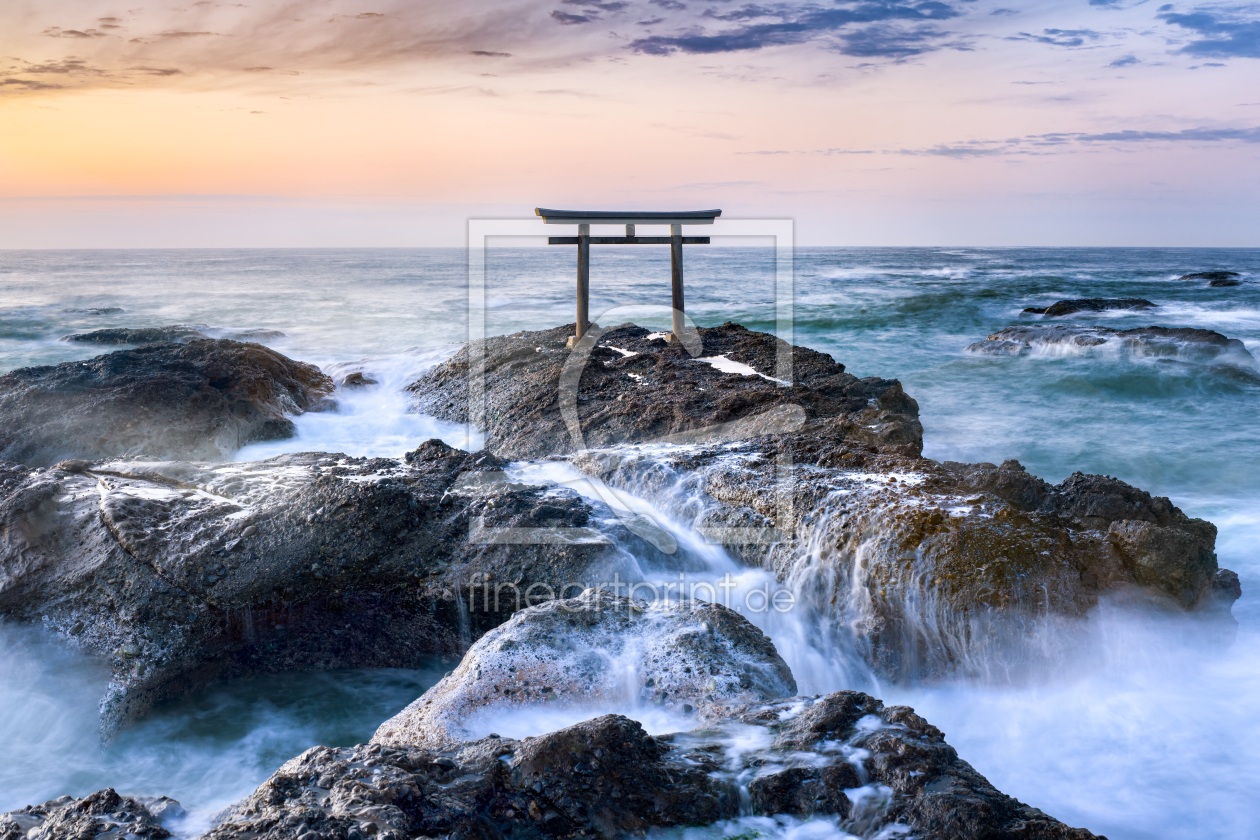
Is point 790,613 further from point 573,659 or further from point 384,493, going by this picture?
point 384,493

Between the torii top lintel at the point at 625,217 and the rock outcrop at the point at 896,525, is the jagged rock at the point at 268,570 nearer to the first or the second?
the rock outcrop at the point at 896,525

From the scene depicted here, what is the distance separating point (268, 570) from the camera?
14.7 feet

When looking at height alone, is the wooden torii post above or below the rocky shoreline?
above

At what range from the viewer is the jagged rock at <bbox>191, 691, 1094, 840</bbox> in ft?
7.49

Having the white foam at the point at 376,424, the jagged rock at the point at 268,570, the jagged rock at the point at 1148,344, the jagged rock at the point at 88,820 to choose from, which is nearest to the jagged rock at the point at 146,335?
the white foam at the point at 376,424

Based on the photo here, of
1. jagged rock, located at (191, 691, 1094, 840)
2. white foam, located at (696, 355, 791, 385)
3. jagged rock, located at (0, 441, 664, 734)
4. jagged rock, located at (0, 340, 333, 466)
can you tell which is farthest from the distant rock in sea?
jagged rock, located at (191, 691, 1094, 840)

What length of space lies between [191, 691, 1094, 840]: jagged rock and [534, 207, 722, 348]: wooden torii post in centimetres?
736

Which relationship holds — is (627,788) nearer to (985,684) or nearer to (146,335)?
(985,684)

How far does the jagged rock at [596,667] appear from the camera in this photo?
3.33m

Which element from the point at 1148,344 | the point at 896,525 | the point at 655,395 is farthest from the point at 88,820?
the point at 1148,344

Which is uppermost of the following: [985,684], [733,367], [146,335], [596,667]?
[146,335]

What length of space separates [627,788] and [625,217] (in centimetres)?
849

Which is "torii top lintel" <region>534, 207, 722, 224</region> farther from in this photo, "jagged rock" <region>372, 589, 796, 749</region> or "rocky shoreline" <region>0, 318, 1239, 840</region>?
"jagged rock" <region>372, 589, 796, 749</region>

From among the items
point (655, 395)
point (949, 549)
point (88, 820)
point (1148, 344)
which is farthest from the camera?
point (1148, 344)
